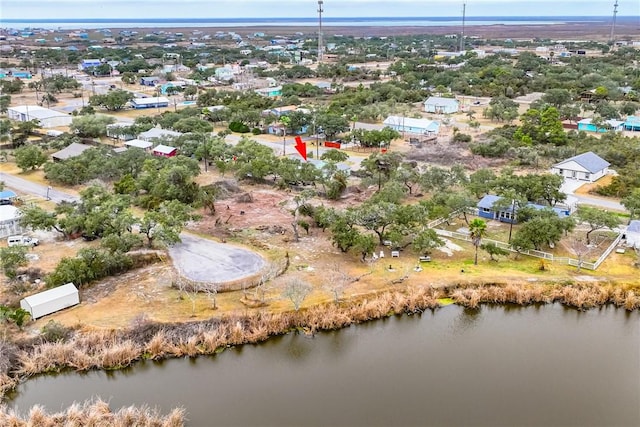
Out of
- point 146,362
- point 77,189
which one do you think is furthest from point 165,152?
point 146,362

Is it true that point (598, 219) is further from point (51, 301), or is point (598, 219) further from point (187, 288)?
point (51, 301)

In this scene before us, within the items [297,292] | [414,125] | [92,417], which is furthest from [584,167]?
[92,417]

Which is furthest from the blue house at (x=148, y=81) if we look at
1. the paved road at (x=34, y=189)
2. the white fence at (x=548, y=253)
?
the white fence at (x=548, y=253)

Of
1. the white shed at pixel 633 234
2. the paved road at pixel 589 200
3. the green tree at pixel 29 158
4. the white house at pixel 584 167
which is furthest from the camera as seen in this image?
the green tree at pixel 29 158

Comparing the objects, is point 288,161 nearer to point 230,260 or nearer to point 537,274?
point 230,260

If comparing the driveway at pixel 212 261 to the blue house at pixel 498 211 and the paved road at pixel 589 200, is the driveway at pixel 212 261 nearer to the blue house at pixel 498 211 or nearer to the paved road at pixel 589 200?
the blue house at pixel 498 211

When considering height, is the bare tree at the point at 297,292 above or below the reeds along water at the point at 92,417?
above

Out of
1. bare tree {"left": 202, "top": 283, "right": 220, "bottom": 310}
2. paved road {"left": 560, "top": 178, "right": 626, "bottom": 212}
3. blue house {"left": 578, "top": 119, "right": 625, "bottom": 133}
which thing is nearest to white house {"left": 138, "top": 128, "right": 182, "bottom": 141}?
bare tree {"left": 202, "top": 283, "right": 220, "bottom": 310}
